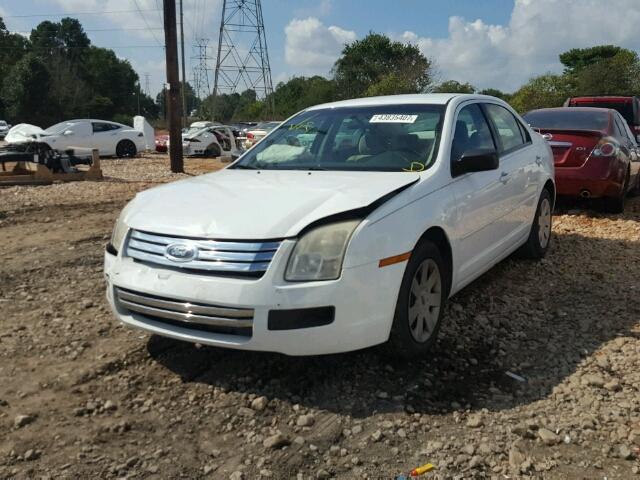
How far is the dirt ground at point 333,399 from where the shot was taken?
264 cm

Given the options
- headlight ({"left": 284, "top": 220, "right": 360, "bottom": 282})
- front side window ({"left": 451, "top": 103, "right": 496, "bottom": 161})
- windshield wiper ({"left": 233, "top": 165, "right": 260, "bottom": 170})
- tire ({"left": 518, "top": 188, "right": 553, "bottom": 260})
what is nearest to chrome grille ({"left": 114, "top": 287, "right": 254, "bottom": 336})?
headlight ({"left": 284, "top": 220, "right": 360, "bottom": 282})

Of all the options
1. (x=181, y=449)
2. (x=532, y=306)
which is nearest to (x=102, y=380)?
(x=181, y=449)

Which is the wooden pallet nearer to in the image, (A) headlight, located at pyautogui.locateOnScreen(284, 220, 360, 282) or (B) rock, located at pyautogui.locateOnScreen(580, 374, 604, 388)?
(A) headlight, located at pyautogui.locateOnScreen(284, 220, 360, 282)

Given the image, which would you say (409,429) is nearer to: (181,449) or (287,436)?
(287,436)

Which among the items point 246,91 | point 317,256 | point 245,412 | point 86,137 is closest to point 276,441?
point 245,412

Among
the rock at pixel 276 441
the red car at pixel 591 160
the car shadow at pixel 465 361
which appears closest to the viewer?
the rock at pixel 276 441

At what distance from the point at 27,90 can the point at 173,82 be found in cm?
4079

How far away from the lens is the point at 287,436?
2.83 metres

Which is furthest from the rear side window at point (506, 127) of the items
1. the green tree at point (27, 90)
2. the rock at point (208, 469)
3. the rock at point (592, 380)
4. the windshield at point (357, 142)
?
the green tree at point (27, 90)

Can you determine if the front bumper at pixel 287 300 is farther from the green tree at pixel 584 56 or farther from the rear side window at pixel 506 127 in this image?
the green tree at pixel 584 56

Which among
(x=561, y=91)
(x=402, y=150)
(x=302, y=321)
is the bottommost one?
(x=302, y=321)

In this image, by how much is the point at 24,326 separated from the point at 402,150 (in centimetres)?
284

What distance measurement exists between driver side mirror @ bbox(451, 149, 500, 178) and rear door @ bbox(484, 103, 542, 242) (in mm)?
696

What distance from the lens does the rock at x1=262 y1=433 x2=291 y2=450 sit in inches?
108
